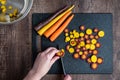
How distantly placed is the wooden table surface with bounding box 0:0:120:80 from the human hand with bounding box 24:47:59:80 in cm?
6

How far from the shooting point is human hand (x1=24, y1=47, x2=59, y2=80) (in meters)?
1.15

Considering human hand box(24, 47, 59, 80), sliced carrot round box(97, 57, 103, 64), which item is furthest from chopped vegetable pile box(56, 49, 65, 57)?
sliced carrot round box(97, 57, 103, 64)

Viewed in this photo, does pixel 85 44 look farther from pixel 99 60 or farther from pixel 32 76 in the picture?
pixel 32 76

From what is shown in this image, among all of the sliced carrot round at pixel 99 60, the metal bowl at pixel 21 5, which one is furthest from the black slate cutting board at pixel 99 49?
the metal bowl at pixel 21 5

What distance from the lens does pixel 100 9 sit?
47.6 inches

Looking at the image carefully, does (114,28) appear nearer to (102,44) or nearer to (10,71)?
(102,44)

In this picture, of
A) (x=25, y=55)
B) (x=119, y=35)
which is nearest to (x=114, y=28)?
(x=119, y=35)

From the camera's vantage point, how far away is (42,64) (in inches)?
45.7

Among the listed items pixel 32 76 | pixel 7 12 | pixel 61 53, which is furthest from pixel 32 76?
pixel 7 12

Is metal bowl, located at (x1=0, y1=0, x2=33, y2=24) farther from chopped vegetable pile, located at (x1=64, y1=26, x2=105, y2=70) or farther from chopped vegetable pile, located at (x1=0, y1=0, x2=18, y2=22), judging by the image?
chopped vegetable pile, located at (x1=64, y1=26, x2=105, y2=70)

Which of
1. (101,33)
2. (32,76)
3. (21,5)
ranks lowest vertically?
(32,76)

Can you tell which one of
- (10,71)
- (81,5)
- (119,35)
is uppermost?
(81,5)

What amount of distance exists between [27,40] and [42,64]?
110mm

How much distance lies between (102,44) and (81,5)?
0.15 meters
